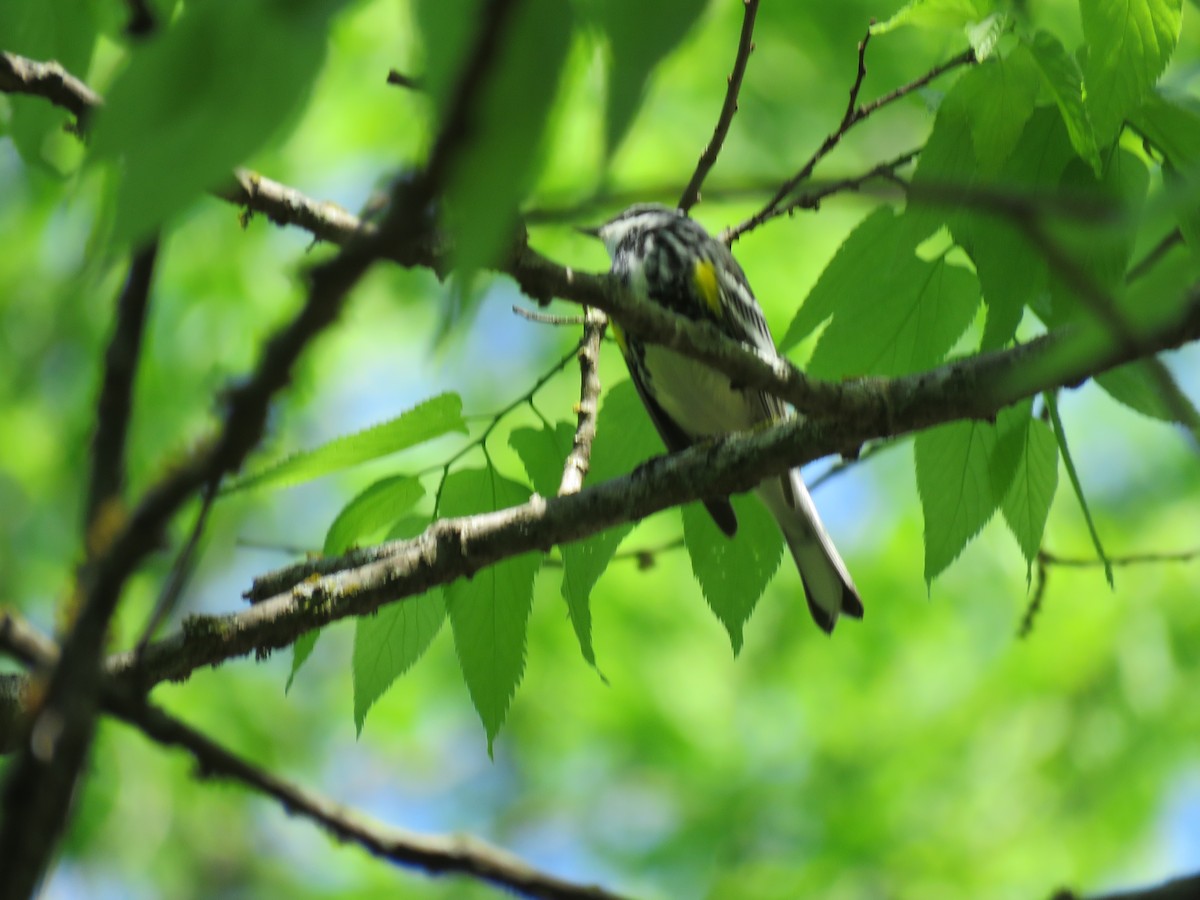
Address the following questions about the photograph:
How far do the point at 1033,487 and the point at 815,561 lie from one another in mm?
1346

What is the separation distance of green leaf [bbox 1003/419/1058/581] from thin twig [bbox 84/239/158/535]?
4.43 feet

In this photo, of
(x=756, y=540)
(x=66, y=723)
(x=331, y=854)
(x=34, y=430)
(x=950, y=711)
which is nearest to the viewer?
(x=66, y=723)

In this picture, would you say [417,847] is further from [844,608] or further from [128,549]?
[844,608]

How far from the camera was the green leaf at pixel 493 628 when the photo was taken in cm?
170

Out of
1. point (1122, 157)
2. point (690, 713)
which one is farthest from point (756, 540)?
point (690, 713)

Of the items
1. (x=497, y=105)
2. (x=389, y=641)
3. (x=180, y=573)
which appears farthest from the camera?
(x=389, y=641)

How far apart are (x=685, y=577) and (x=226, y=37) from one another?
5.16 meters

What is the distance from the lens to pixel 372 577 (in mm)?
1704

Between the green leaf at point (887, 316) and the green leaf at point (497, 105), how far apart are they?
1149 millimetres

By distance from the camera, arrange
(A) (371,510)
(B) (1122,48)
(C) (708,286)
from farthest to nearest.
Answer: (C) (708,286)
(A) (371,510)
(B) (1122,48)

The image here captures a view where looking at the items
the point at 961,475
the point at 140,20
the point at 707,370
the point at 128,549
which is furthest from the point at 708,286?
the point at 128,549

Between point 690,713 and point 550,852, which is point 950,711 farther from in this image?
point 550,852

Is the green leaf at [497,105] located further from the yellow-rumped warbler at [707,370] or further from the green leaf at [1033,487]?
the yellow-rumped warbler at [707,370]

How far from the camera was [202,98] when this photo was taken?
726mm
